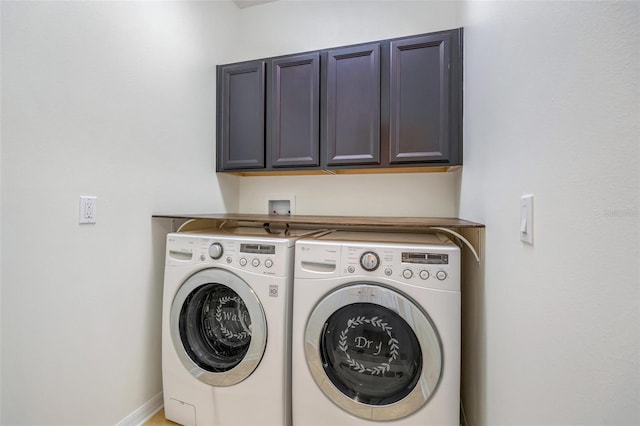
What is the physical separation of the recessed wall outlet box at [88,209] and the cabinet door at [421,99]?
1.59 m

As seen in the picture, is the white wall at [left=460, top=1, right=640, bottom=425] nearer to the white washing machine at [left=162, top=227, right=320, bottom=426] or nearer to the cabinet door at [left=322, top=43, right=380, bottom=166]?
the cabinet door at [left=322, top=43, right=380, bottom=166]

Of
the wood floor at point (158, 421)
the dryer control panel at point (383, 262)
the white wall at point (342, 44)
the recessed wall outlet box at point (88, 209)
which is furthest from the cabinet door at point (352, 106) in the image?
the wood floor at point (158, 421)

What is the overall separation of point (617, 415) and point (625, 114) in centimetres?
45

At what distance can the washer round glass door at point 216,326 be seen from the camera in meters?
1.31

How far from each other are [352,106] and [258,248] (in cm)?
109

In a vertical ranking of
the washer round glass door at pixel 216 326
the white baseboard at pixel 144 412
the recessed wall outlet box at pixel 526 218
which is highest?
the recessed wall outlet box at pixel 526 218

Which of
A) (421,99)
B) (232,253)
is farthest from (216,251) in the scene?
(421,99)

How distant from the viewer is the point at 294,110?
1.83m

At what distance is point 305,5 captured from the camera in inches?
83.4

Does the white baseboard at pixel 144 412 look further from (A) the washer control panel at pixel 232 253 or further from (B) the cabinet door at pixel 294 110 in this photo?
(B) the cabinet door at pixel 294 110

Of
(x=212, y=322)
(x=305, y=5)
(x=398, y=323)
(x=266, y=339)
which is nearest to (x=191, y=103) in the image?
(x=305, y=5)

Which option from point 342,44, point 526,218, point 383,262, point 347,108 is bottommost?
point 383,262

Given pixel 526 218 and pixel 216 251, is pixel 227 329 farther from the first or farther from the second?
pixel 526 218

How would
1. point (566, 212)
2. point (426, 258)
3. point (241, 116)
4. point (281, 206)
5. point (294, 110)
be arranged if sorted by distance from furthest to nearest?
point (281, 206) → point (241, 116) → point (294, 110) → point (426, 258) → point (566, 212)
